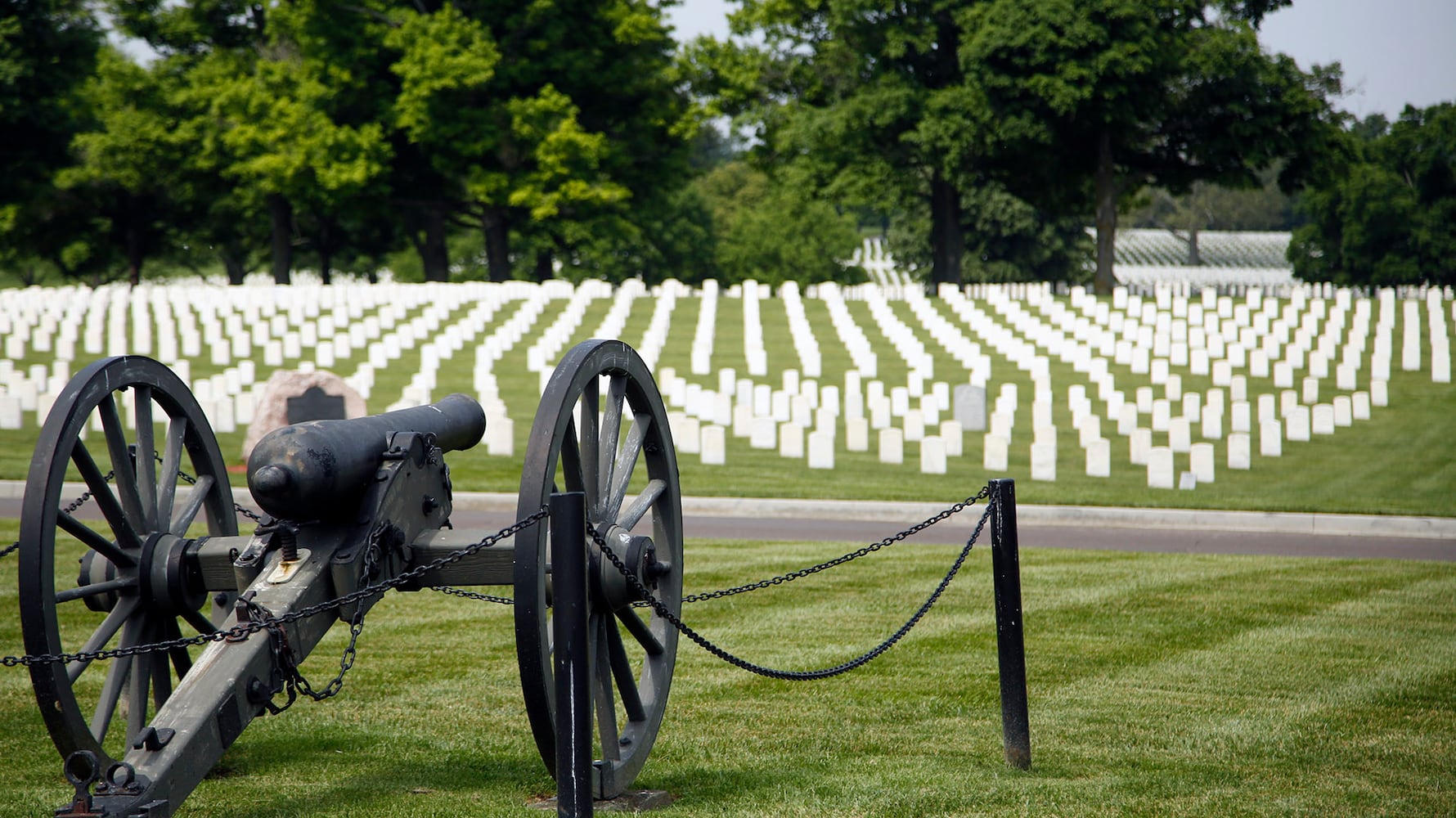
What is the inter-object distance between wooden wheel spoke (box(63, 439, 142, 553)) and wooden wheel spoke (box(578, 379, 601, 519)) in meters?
1.66

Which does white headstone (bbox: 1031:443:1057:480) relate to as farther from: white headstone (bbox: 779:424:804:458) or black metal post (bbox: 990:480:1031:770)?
black metal post (bbox: 990:480:1031:770)

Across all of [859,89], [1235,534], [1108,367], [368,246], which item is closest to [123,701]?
[1235,534]

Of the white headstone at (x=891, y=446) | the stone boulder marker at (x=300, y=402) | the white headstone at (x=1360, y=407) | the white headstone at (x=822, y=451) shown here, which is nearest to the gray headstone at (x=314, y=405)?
the stone boulder marker at (x=300, y=402)

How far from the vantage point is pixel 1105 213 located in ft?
148

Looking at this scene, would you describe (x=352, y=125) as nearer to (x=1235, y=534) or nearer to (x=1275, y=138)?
(x=1275, y=138)

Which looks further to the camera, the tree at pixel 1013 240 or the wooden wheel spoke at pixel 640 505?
the tree at pixel 1013 240

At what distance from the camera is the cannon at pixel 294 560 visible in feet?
13.8

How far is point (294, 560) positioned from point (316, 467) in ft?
1.18

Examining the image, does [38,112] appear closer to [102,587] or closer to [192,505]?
[192,505]

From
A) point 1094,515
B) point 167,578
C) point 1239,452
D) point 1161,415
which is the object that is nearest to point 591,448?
point 167,578

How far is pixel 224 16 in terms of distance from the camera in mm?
54844

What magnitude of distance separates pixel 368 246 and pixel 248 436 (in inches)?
1761

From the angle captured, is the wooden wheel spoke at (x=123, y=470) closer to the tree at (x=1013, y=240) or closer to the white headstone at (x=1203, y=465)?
the white headstone at (x=1203, y=465)

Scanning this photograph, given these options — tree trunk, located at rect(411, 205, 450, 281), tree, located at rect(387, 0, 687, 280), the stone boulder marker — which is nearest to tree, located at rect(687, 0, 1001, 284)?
tree, located at rect(387, 0, 687, 280)
